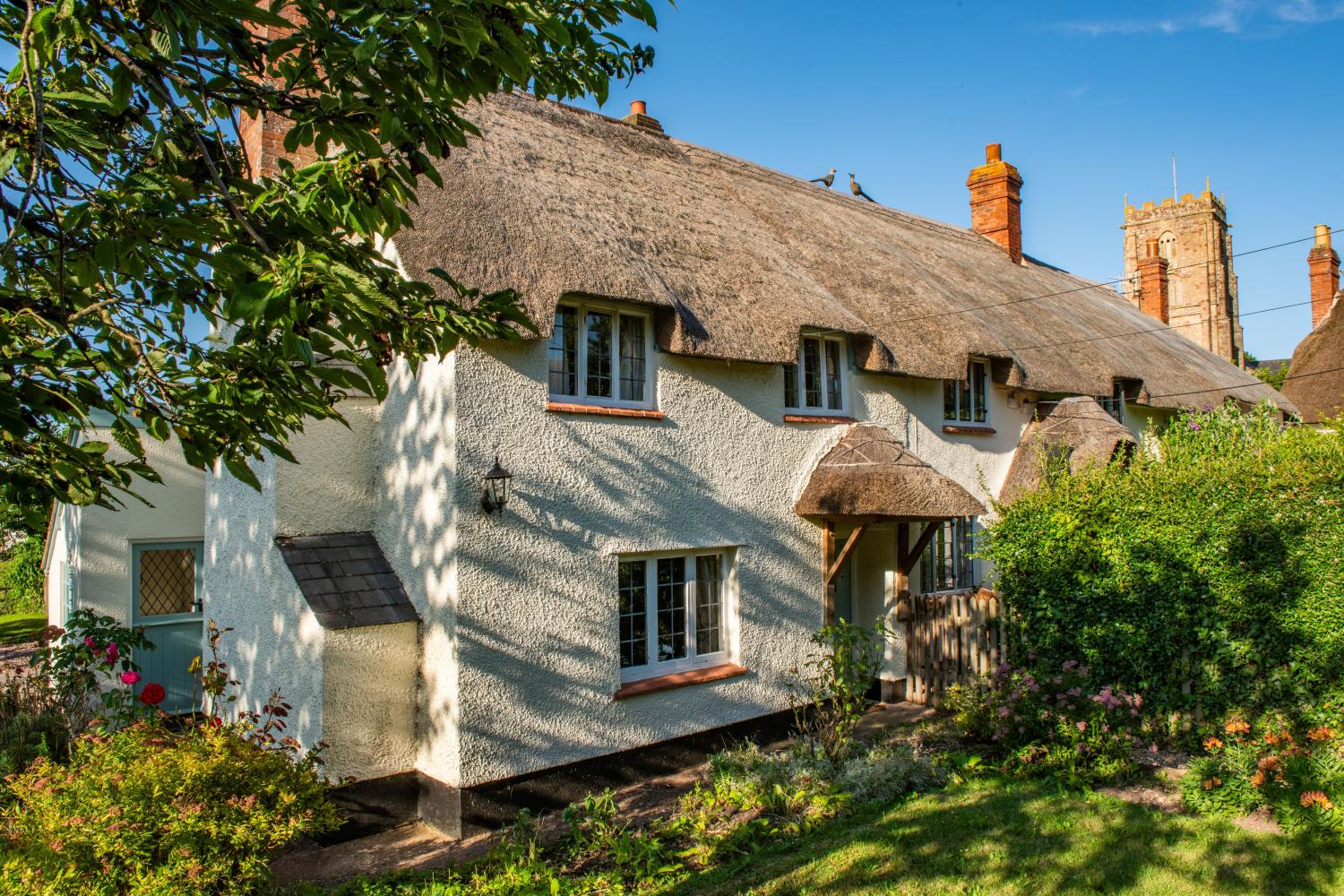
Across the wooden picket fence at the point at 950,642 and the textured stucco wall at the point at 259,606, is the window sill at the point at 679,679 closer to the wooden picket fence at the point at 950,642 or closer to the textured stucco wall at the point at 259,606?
the textured stucco wall at the point at 259,606

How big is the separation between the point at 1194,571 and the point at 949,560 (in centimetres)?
535

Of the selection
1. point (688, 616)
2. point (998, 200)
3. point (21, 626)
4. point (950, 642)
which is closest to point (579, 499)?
point (688, 616)

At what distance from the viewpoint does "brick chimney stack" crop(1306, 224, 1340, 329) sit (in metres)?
28.1

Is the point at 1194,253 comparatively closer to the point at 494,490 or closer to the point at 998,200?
the point at 998,200

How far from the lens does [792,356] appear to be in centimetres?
968

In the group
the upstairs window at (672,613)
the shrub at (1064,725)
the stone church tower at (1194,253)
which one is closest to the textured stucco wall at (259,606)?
the upstairs window at (672,613)

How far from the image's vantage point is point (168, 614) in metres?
10.6

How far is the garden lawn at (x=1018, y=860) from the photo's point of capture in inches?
227

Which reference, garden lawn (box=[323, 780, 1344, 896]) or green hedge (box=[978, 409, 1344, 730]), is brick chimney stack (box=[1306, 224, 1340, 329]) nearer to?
green hedge (box=[978, 409, 1344, 730])

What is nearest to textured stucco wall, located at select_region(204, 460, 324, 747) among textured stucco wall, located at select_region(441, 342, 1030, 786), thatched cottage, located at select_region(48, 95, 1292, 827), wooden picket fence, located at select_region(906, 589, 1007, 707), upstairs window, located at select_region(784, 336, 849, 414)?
thatched cottage, located at select_region(48, 95, 1292, 827)

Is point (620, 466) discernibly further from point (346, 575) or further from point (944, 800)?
point (944, 800)

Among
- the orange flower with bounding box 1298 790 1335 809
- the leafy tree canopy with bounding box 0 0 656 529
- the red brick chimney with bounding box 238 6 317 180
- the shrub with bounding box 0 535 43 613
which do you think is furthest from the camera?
the shrub with bounding box 0 535 43 613

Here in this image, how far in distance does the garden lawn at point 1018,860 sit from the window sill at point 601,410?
13.0 feet

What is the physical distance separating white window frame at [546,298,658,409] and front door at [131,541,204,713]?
5.67 metres
